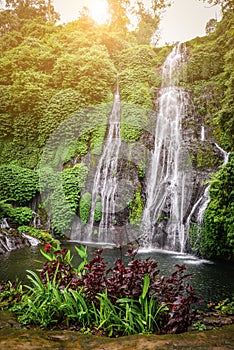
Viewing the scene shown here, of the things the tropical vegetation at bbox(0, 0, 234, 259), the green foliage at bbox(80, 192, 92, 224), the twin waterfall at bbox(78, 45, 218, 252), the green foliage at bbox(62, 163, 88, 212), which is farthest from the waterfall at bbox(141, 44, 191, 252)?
the green foliage at bbox(62, 163, 88, 212)

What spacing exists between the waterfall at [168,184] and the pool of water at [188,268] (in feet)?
4.53

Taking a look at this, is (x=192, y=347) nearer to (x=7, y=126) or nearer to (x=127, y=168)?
(x=127, y=168)

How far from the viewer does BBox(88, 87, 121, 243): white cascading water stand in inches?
470

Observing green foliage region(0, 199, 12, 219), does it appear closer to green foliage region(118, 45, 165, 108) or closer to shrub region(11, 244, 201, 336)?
shrub region(11, 244, 201, 336)

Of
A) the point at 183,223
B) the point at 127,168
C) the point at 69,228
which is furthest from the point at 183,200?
the point at 69,228

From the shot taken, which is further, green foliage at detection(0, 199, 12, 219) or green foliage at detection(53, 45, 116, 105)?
green foliage at detection(53, 45, 116, 105)

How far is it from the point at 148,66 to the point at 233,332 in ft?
67.2

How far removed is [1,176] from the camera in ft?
44.9

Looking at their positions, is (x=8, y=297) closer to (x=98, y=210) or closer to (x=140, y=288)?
(x=140, y=288)

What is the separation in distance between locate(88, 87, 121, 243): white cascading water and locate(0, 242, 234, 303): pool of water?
2560 mm

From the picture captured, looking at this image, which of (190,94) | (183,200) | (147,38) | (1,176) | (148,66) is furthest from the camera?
(147,38)

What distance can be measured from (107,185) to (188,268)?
6715mm

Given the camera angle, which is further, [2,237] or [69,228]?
[69,228]

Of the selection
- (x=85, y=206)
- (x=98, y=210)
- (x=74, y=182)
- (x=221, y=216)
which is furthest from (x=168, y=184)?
(x=74, y=182)
